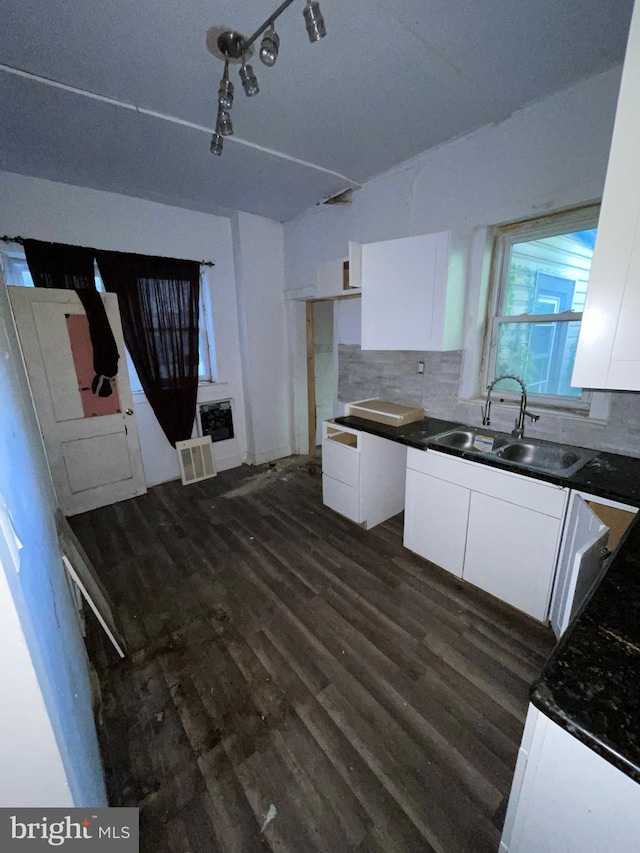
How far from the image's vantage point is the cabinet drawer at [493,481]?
5.26ft

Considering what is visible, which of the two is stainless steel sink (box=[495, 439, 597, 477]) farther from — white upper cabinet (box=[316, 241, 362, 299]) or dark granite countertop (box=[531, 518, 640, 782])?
white upper cabinet (box=[316, 241, 362, 299])

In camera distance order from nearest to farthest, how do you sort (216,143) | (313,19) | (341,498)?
(313,19) → (216,143) → (341,498)

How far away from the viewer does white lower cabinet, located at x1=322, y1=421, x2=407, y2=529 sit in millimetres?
2566

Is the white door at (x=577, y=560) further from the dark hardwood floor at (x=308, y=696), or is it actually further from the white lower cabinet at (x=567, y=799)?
the white lower cabinet at (x=567, y=799)

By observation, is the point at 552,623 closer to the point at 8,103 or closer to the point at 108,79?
the point at 108,79

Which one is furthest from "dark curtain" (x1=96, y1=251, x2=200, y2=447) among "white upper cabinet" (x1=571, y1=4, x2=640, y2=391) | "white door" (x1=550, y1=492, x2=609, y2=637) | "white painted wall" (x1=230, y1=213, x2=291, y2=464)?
"white door" (x1=550, y1=492, x2=609, y2=637)

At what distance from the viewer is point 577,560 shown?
1.13m

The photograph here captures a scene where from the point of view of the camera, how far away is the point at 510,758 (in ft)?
4.04

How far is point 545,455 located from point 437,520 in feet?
2.50

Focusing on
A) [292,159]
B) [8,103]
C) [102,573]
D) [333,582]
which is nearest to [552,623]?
[333,582]

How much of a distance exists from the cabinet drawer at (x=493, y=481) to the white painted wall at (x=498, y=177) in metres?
0.94

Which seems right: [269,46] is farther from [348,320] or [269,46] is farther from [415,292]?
[348,320]
